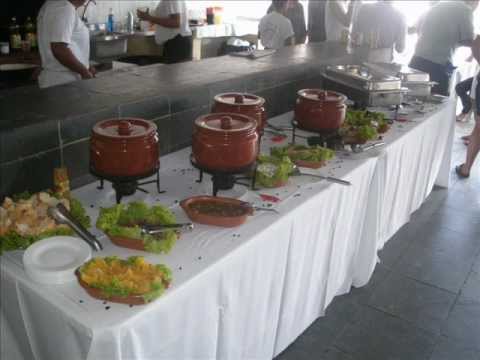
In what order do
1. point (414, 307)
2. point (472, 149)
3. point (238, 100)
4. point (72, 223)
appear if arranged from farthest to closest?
point (472, 149), point (414, 307), point (238, 100), point (72, 223)

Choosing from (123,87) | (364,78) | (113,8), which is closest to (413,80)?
(364,78)

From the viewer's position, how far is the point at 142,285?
2.63 feet

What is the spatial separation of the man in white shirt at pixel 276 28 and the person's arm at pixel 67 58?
6.05ft

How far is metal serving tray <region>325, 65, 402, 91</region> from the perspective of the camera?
74.9 inches

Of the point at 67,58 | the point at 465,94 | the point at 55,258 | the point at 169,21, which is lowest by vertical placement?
the point at 465,94

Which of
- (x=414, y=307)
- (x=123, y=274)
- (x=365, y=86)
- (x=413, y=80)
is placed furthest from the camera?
(x=413, y=80)

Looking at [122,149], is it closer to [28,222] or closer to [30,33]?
[28,222]

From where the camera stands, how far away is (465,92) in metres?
3.98

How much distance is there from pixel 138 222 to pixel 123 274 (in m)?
0.18

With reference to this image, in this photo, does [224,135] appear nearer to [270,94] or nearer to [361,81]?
[270,94]

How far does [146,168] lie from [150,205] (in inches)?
4.3

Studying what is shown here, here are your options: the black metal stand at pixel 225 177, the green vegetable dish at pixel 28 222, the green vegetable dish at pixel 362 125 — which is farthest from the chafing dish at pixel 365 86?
the green vegetable dish at pixel 28 222

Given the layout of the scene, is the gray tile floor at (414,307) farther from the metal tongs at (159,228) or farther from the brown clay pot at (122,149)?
the brown clay pot at (122,149)

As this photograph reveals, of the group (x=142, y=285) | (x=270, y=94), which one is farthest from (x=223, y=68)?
(x=142, y=285)
